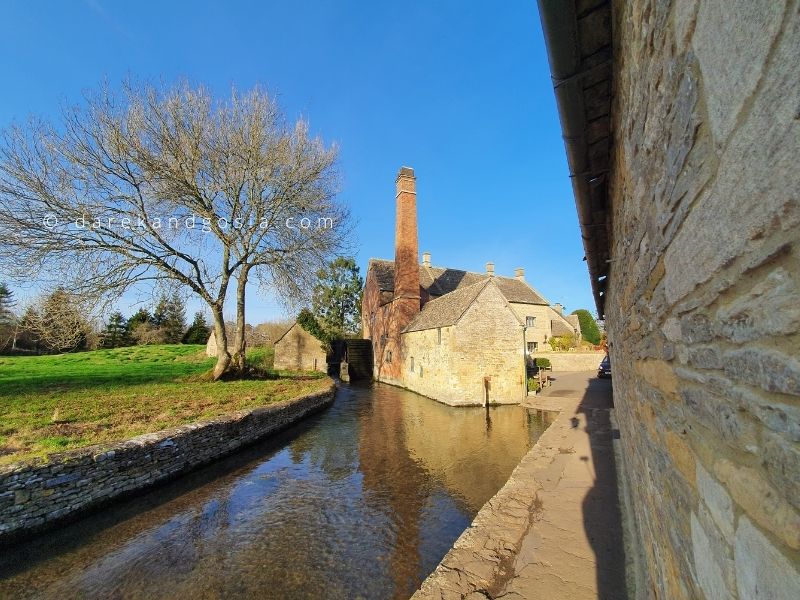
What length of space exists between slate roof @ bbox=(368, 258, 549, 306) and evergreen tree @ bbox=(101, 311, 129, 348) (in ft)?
92.9

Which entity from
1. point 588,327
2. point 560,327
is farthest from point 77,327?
point 588,327

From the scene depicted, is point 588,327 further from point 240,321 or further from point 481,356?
point 240,321

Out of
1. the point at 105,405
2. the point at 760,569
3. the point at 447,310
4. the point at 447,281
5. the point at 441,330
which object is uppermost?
the point at 447,281

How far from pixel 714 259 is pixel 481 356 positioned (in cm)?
1913

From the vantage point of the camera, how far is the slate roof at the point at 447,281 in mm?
33594

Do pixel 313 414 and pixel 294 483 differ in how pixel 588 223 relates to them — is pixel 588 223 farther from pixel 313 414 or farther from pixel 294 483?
pixel 313 414

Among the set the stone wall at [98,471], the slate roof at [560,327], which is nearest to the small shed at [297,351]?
the stone wall at [98,471]

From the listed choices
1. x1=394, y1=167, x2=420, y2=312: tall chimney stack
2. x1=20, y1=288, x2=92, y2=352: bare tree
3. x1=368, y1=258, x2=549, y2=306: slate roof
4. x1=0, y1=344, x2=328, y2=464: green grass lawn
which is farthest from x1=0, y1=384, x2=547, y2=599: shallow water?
x1=368, y1=258, x2=549, y2=306: slate roof

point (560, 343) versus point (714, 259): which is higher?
point (714, 259)

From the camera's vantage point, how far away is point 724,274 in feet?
3.76

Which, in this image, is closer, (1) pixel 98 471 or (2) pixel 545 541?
(2) pixel 545 541

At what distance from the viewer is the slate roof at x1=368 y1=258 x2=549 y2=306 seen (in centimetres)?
3359

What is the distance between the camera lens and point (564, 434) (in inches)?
430

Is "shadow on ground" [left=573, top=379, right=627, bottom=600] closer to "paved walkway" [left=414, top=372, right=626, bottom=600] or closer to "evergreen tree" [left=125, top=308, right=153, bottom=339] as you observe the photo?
"paved walkway" [left=414, top=372, right=626, bottom=600]
